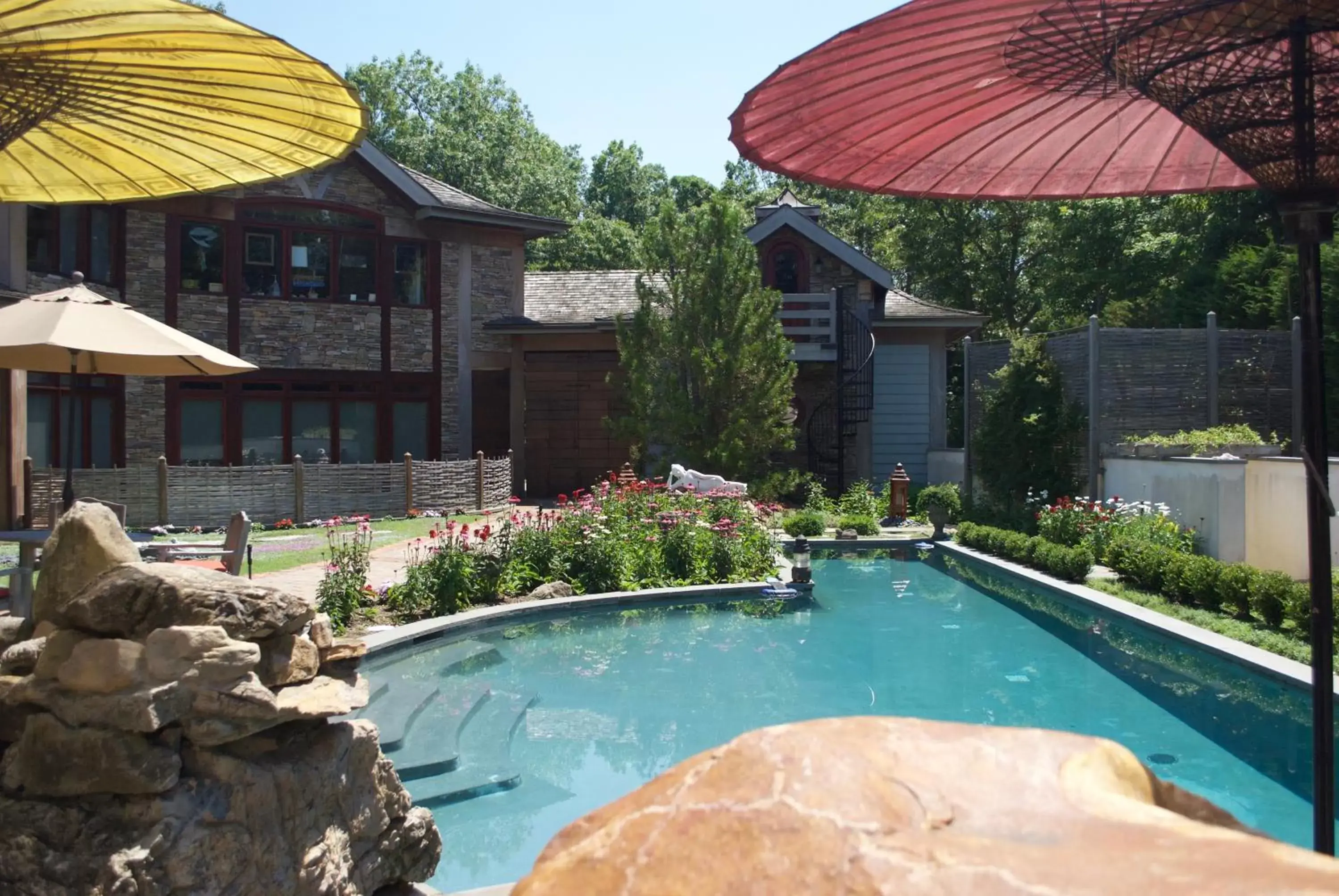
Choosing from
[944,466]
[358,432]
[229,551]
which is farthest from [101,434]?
[944,466]

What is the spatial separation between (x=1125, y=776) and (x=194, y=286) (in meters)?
23.2

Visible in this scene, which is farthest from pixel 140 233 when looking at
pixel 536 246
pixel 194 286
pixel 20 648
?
pixel 536 246

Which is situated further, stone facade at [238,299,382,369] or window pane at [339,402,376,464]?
window pane at [339,402,376,464]

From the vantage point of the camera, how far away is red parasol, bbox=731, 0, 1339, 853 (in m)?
2.55

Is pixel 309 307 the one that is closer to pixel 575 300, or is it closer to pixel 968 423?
pixel 575 300

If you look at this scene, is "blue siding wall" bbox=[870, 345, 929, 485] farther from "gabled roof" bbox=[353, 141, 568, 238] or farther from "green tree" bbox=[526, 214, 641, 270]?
"green tree" bbox=[526, 214, 641, 270]

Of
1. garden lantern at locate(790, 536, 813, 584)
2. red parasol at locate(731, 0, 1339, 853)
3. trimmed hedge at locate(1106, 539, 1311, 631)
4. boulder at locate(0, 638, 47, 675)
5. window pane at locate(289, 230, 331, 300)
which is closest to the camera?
red parasol at locate(731, 0, 1339, 853)

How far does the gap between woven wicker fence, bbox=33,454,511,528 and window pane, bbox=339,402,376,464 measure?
9.00 ft

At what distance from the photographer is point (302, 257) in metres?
22.9

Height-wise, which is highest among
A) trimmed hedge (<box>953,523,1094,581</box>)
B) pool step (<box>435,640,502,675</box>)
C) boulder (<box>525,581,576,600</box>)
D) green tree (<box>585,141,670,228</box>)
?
green tree (<box>585,141,670,228</box>)

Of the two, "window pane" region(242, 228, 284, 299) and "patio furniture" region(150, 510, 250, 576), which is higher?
"window pane" region(242, 228, 284, 299)

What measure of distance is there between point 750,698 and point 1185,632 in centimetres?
431

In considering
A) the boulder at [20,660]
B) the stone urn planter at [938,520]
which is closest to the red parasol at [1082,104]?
the boulder at [20,660]

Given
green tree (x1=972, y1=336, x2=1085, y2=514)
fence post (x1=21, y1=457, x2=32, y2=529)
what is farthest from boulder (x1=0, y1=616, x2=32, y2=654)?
green tree (x1=972, y1=336, x2=1085, y2=514)
